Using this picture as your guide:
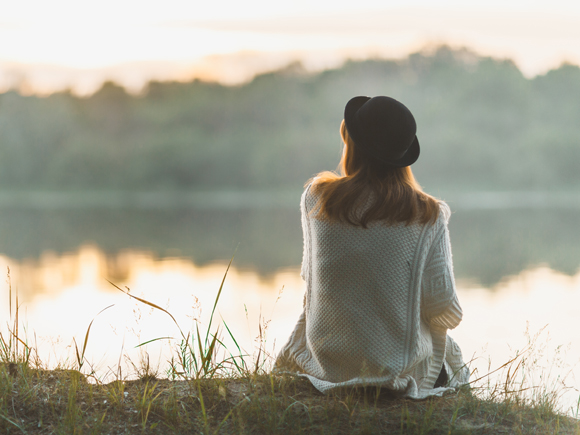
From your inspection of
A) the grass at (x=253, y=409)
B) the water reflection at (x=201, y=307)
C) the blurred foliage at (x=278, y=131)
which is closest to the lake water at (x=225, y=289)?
the water reflection at (x=201, y=307)

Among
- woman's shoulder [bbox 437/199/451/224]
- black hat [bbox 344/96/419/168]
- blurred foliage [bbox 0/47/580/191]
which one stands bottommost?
woman's shoulder [bbox 437/199/451/224]

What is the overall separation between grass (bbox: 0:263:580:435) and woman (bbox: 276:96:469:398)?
91 mm

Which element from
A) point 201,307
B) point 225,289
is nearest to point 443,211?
point 201,307

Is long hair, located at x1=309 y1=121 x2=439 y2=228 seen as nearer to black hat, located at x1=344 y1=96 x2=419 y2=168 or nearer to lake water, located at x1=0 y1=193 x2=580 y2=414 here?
black hat, located at x1=344 y1=96 x2=419 y2=168

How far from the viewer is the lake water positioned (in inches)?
151

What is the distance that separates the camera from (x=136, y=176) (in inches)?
1663

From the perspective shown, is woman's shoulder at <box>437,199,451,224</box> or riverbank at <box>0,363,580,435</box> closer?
riverbank at <box>0,363,580,435</box>

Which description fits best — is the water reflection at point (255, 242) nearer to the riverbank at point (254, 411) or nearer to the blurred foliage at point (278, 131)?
A: the riverbank at point (254, 411)

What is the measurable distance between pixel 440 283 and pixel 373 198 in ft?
1.09

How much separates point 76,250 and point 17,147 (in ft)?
123

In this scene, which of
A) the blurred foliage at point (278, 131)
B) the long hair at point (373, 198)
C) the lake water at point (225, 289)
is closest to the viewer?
the long hair at point (373, 198)

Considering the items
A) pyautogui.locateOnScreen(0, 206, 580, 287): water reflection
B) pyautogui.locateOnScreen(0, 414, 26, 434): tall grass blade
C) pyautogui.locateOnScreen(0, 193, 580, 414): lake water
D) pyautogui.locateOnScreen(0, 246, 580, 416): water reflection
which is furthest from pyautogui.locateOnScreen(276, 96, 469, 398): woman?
pyautogui.locateOnScreen(0, 206, 580, 287): water reflection

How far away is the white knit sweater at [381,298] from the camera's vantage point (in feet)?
6.08

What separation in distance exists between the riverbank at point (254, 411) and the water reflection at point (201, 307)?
0.87m
